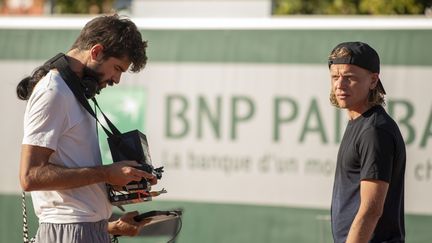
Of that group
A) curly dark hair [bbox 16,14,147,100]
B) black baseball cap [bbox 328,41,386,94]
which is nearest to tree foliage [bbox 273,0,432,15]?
black baseball cap [bbox 328,41,386,94]

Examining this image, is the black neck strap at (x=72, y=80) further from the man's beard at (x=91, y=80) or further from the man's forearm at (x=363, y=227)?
the man's forearm at (x=363, y=227)

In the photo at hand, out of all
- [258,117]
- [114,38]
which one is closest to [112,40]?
[114,38]

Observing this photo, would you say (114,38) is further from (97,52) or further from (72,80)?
(72,80)

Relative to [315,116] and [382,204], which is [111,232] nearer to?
[382,204]

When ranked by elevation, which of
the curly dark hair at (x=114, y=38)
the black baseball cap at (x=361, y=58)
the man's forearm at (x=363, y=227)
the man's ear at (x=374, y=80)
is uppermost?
the curly dark hair at (x=114, y=38)

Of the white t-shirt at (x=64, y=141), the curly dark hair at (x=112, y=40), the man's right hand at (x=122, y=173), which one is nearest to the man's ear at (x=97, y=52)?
the curly dark hair at (x=112, y=40)

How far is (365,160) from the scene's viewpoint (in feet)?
13.2

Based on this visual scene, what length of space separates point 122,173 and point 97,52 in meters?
0.49

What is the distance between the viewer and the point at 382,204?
13.2ft

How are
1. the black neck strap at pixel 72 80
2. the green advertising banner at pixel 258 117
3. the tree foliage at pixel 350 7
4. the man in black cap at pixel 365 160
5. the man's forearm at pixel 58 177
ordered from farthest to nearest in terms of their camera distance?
the tree foliage at pixel 350 7
the green advertising banner at pixel 258 117
the man in black cap at pixel 365 160
the black neck strap at pixel 72 80
the man's forearm at pixel 58 177

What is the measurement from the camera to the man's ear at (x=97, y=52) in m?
3.93

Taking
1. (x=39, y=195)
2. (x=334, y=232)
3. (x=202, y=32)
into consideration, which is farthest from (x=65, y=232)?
(x=202, y=32)

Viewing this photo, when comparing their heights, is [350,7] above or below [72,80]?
above

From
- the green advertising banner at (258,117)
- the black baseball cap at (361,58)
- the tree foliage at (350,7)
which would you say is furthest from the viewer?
the tree foliage at (350,7)
